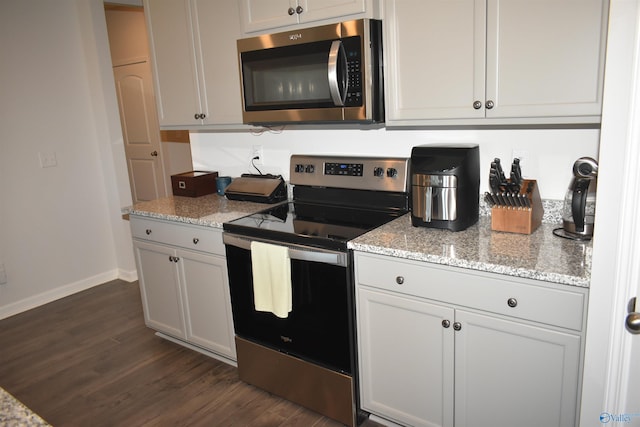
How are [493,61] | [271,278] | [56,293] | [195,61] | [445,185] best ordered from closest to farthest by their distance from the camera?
A: [493,61], [445,185], [271,278], [195,61], [56,293]

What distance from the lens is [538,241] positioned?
1.81 meters

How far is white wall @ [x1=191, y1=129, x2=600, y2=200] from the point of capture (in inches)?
78.5

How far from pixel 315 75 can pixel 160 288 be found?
5.17 ft

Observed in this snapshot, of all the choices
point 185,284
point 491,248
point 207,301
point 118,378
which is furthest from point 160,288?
point 491,248

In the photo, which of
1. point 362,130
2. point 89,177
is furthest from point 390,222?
point 89,177

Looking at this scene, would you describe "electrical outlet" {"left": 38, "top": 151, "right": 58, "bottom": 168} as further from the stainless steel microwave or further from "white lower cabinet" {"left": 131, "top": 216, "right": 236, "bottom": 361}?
the stainless steel microwave

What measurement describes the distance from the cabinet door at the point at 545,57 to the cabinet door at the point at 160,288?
6.31ft

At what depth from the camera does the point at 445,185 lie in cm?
194

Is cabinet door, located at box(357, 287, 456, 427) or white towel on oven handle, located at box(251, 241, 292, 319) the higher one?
white towel on oven handle, located at box(251, 241, 292, 319)

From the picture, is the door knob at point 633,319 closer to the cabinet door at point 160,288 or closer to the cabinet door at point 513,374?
the cabinet door at point 513,374

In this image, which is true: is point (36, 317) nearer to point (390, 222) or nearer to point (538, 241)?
point (390, 222)

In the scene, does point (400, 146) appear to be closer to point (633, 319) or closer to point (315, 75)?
point (315, 75)

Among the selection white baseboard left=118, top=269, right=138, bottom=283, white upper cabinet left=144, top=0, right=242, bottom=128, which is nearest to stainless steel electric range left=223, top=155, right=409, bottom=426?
white upper cabinet left=144, top=0, right=242, bottom=128

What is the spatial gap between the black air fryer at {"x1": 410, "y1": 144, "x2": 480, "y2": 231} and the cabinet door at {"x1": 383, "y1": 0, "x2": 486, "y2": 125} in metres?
0.15
